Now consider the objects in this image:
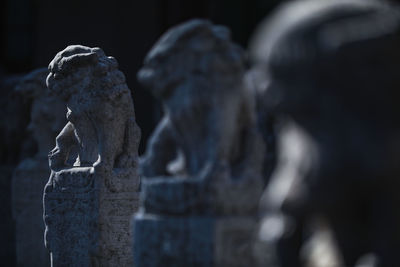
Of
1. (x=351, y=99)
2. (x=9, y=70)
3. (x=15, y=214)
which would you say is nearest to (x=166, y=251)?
(x=351, y=99)

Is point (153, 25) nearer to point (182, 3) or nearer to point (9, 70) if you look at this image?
point (182, 3)

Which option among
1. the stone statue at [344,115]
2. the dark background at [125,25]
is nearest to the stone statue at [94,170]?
the stone statue at [344,115]

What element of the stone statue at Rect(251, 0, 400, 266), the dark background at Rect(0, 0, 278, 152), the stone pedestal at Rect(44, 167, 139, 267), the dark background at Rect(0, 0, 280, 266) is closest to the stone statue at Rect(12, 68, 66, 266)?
the stone pedestal at Rect(44, 167, 139, 267)

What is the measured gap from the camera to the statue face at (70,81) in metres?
6.78

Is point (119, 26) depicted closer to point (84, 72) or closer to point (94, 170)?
point (84, 72)

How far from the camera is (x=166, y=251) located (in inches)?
202

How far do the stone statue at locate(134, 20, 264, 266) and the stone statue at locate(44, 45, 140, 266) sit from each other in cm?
149

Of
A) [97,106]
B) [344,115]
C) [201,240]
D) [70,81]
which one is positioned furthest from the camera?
[70,81]

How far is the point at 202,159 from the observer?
5.11 metres

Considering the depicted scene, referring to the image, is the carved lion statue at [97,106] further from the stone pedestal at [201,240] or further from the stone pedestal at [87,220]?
the stone pedestal at [201,240]

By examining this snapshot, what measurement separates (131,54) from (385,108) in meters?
10.1

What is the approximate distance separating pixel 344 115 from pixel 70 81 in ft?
10.7

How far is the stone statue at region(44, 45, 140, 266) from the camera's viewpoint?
6.75 metres

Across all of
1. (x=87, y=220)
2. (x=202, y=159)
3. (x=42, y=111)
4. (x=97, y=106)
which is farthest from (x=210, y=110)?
(x=42, y=111)
